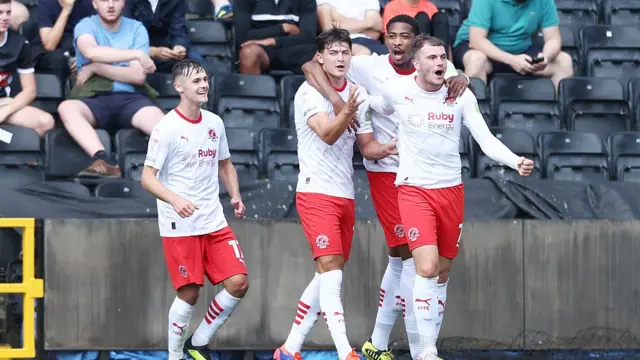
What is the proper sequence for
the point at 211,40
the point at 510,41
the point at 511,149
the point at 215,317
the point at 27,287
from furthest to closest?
the point at 211,40 < the point at 510,41 < the point at 511,149 < the point at 27,287 < the point at 215,317

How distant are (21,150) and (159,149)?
9.25ft

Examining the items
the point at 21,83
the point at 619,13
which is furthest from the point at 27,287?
the point at 619,13

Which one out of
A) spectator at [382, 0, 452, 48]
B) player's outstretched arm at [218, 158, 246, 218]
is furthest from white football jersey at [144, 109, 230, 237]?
spectator at [382, 0, 452, 48]

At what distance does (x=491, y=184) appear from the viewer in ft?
33.9

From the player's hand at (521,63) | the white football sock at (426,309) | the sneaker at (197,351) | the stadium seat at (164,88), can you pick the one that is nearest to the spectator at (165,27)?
the stadium seat at (164,88)

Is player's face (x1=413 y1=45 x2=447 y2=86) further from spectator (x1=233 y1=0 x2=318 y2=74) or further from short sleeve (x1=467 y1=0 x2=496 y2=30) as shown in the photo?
short sleeve (x1=467 y1=0 x2=496 y2=30)

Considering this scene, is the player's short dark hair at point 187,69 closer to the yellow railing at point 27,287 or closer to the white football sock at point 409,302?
the yellow railing at point 27,287

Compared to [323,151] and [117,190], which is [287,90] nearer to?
[117,190]

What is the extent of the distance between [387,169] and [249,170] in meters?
2.24

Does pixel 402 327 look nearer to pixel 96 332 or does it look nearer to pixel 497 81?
pixel 96 332

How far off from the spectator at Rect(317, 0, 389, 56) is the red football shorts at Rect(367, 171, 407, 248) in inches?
131

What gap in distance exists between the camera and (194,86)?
878 centimetres

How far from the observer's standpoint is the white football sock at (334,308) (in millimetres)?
8633

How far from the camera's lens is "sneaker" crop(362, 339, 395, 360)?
361 inches
